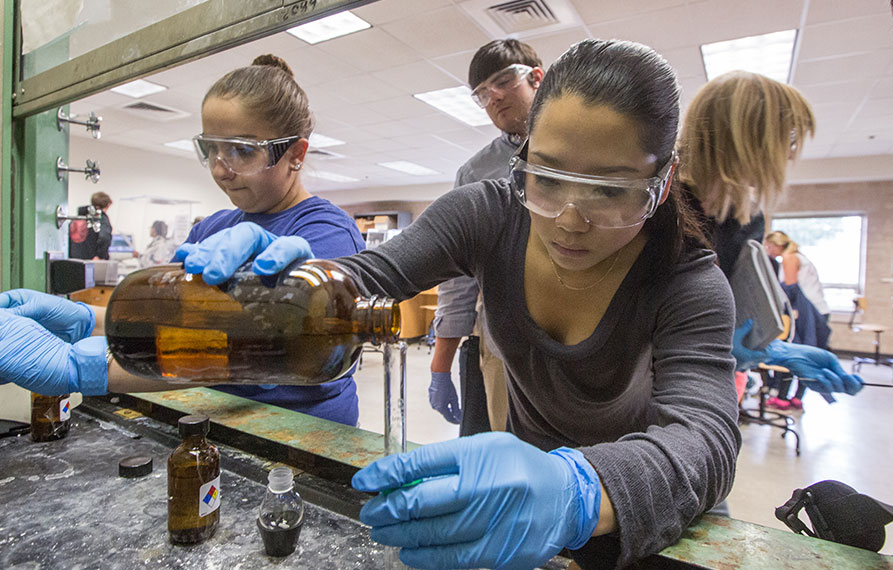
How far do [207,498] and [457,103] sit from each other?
A: 542 centimetres

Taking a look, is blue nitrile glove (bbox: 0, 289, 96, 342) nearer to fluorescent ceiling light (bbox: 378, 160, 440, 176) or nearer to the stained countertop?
the stained countertop

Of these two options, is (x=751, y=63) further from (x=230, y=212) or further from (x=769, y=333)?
(x=230, y=212)

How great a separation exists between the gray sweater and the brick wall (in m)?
8.84

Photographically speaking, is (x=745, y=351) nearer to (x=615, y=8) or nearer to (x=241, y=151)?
(x=241, y=151)

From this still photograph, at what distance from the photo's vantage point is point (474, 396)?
Answer: 1.59 meters

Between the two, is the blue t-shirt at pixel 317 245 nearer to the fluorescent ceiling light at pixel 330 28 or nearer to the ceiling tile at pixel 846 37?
the fluorescent ceiling light at pixel 330 28

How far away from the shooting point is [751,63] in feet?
14.2

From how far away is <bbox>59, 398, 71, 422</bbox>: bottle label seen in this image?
1.00 metres

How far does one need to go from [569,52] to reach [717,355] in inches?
19.4

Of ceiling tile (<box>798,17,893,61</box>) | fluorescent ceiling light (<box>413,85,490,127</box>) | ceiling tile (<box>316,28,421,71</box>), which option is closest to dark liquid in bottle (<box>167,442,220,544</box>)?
ceiling tile (<box>316,28,421,71</box>)

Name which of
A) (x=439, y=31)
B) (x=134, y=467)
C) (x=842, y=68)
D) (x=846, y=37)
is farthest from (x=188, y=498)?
(x=842, y=68)

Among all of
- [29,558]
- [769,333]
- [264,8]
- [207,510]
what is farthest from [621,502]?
[769,333]

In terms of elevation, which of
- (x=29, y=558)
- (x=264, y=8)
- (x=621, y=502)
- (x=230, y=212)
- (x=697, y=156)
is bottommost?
(x=29, y=558)

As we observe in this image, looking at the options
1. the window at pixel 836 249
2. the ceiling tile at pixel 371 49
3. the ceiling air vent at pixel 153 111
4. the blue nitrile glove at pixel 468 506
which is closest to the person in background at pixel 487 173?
the blue nitrile glove at pixel 468 506
